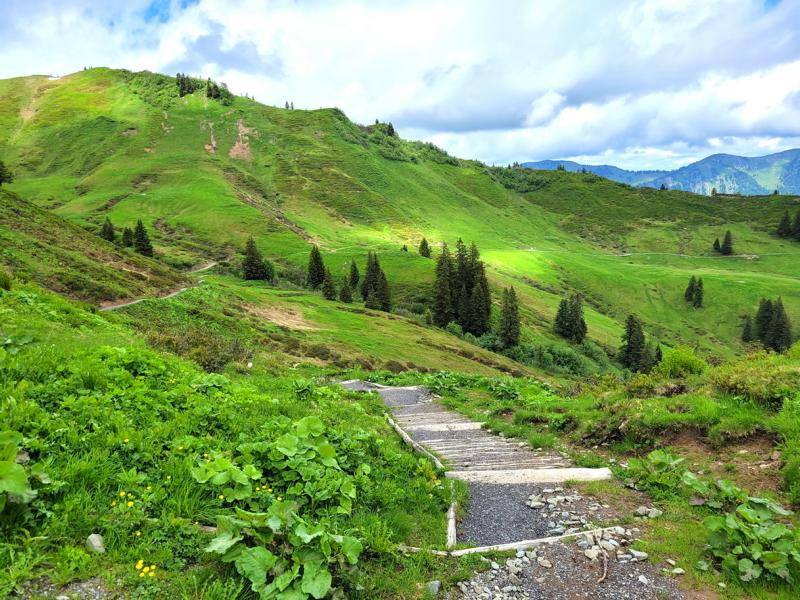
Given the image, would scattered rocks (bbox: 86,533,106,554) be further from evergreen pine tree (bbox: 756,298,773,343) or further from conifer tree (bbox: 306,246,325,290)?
evergreen pine tree (bbox: 756,298,773,343)

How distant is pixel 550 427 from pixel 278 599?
12.1m

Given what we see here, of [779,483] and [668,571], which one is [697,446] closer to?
[779,483]

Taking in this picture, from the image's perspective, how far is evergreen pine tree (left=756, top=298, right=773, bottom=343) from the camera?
143 m

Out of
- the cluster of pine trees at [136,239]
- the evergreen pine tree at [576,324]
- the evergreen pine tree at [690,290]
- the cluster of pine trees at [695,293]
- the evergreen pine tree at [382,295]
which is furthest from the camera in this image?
the evergreen pine tree at [690,290]

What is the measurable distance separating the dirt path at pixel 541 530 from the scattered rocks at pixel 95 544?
4.31 m

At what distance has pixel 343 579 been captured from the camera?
520cm

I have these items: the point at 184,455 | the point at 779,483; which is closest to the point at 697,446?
the point at 779,483

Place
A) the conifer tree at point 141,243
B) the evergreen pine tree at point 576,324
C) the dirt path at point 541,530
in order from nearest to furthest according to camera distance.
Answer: the dirt path at point 541,530 < the conifer tree at point 141,243 < the evergreen pine tree at point 576,324

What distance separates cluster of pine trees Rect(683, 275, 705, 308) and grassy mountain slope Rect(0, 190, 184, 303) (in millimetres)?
177640

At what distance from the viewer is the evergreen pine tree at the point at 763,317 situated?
5630 inches

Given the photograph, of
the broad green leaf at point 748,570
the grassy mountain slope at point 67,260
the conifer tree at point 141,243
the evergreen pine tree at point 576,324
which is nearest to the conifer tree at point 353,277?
the conifer tree at point 141,243

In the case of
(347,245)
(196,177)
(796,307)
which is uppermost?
(196,177)

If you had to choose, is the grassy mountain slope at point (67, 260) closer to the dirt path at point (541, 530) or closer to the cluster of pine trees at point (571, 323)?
the dirt path at point (541, 530)

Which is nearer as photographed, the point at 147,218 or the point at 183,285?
the point at 183,285
